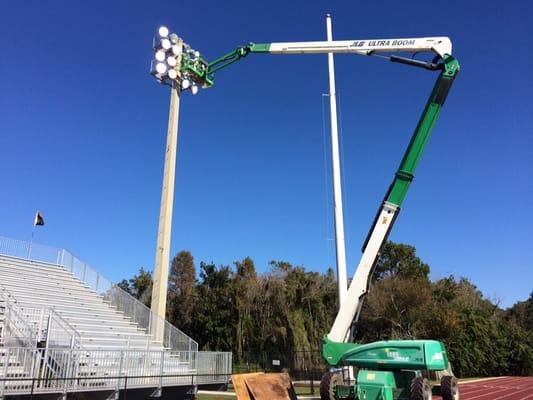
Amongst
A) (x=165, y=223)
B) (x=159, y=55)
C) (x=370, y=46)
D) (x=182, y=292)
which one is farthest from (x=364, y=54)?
(x=182, y=292)

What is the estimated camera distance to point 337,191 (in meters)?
20.0

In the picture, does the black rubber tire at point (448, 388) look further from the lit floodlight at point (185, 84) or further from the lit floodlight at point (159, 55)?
the lit floodlight at point (159, 55)

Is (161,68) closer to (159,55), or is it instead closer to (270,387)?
(159,55)

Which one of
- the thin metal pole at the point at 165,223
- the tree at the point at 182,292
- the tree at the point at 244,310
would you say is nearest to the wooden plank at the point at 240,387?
the thin metal pole at the point at 165,223

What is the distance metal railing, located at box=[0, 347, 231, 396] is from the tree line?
18.2m

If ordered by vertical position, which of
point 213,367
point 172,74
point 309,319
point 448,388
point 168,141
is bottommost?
point 448,388

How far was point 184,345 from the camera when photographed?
2291 centimetres

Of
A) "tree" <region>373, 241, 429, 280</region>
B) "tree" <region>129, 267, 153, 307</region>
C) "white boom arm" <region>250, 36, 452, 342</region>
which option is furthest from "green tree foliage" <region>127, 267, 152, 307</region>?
"white boom arm" <region>250, 36, 452, 342</region>

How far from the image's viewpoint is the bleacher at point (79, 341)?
14328 mm

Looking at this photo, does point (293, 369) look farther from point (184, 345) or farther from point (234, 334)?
point (184, 345)

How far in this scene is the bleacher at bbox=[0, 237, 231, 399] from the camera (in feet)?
47.0

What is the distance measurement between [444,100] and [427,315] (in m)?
34.7

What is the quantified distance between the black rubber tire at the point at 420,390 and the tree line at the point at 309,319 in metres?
24.9

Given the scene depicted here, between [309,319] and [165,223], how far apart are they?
78.8 feet
